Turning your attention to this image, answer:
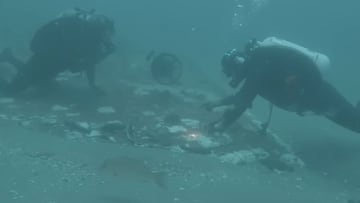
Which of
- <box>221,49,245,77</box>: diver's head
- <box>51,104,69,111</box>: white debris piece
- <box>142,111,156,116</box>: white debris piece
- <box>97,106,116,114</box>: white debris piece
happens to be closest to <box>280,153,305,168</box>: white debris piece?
<box>221,49,245,77</box>: diver's head

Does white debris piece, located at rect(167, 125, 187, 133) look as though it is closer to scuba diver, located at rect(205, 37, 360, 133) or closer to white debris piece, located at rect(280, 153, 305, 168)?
scuba diver, located at rect(205, 37, 360, 133)

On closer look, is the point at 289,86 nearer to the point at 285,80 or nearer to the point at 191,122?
the point at 285,80

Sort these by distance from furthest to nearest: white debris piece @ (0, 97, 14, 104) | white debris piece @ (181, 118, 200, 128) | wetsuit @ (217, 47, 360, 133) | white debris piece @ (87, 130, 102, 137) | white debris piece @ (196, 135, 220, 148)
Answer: white debris piece @ (0, 97, 14, 104) → white debris piece @ (181, 118, 200, 128) → white debris piece @ (196, 135, 220, 148) → white debris piece @ (87, 130, 102, 137) → wetsuit @ (217, 47, 360, 133)

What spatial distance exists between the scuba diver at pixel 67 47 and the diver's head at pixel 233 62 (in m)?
3.95

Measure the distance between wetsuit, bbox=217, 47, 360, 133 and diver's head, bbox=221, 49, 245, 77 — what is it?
0.12 meters

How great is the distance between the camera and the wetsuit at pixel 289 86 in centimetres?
977

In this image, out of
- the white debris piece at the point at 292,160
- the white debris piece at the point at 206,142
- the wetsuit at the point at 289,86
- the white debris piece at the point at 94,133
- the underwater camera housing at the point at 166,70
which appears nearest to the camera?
the wetsuit at the point at 289,86

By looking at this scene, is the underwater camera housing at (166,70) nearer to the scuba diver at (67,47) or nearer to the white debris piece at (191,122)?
the scuba diver at (67,47)

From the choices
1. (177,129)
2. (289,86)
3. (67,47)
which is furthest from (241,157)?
(67,47)

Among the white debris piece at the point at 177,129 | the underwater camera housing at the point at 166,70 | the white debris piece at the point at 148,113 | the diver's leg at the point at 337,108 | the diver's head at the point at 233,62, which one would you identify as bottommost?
the white debris piece at the point at 177,129

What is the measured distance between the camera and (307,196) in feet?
28.7

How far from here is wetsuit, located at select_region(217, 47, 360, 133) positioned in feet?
32.0

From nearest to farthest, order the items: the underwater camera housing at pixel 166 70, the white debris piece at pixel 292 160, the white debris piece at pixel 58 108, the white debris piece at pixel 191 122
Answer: the white debris piece at pixel 292 160 < the white debris piece at pixel 191 122 < the white debris piece at pixel 58 108 < the underwater camera housing at pixel 166 70

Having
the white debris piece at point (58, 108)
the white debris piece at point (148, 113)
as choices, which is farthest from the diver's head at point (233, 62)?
the white debris piece at point (58, 108)
